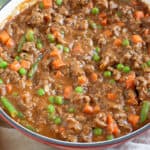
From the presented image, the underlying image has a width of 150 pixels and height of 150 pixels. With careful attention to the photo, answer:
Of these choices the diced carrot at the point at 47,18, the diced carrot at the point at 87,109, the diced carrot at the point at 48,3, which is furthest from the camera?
the diced carrot at the point at 48,3

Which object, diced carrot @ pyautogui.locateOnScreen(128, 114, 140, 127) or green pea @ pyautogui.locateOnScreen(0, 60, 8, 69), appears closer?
diced carrot @ pyautogui.locateOnScreen(128, 114, 140, 127)

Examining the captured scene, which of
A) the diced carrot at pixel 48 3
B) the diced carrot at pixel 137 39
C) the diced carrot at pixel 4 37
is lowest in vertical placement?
the diced carrot at pixel 137 39

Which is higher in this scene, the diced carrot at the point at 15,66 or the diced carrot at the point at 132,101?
the diced carrot at the point at 15,66

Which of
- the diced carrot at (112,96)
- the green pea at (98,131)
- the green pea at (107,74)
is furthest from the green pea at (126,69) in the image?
the green pea at (98,131)

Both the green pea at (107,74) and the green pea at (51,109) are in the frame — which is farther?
the green pea at (107,74)

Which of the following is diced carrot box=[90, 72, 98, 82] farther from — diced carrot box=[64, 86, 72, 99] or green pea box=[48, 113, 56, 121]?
green pea box=[48, 113, 56, 121]

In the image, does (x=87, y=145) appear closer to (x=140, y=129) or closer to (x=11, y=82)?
(x=140, y=129)

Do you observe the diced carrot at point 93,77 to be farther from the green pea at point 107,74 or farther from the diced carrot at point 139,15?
the diced carrot at point 139,15

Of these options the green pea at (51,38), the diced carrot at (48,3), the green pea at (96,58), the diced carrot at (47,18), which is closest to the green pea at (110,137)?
the green pea at (96,58)

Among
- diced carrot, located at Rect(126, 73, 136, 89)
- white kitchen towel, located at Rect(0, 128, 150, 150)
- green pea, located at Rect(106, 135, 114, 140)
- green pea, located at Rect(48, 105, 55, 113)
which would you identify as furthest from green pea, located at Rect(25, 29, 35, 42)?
green pea, located at Rect(106, 135, 114, 140)

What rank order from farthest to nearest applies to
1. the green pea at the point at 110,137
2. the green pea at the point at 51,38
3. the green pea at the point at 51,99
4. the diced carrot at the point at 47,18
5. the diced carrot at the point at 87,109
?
the diced carrot at the point at 47,18
the green pea at the point at 51,38
the green pea at the point at 51,99
the diced carrot at the point at 87,109
the green pea at the point at 110,137
